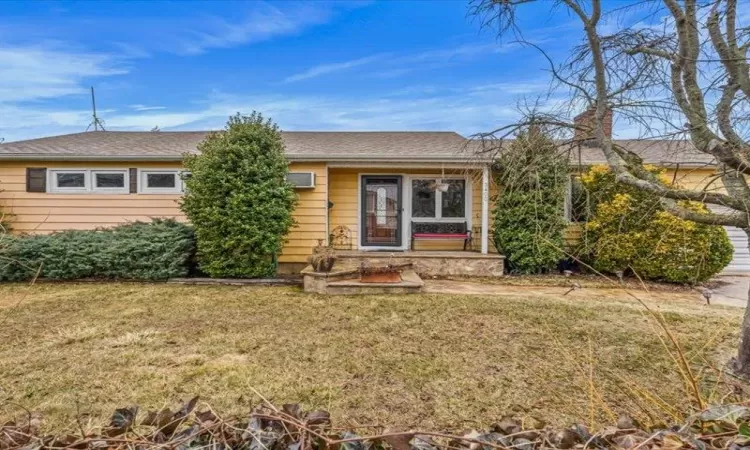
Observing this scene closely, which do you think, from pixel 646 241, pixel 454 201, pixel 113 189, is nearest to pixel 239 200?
pixel 113 189

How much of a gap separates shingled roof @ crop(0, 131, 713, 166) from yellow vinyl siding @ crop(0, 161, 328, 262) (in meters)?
0.30

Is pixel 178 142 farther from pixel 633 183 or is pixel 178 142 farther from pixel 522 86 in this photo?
pixel 633 183

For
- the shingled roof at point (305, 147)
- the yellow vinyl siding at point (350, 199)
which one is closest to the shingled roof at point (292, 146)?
the shingled roof at point (305, 147)

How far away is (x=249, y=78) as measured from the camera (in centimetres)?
1603

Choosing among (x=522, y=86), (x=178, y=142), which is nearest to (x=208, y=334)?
(x=522, y=86)

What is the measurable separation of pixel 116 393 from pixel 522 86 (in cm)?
476

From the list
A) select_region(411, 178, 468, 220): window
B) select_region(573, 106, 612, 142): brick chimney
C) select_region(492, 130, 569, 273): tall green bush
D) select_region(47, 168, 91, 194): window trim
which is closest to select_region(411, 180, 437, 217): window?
select_region(411, 178, 468, 220): window

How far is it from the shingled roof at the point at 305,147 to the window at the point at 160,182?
0.41 m

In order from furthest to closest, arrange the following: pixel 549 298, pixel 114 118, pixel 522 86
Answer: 1. pixel 114 118
2. pixel 549 298
3. pixel 522 86

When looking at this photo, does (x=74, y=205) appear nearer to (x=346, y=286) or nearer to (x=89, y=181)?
(x=89, y=181)

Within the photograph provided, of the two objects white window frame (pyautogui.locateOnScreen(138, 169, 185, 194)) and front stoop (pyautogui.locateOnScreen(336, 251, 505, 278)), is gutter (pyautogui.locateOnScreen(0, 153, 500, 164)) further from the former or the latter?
front stoop (pyautogui.locateOnScreen(336, 251, 505, 278))

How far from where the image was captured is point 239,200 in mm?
7895

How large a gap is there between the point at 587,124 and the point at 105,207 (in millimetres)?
10186

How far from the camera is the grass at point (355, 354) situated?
3.19 metres
